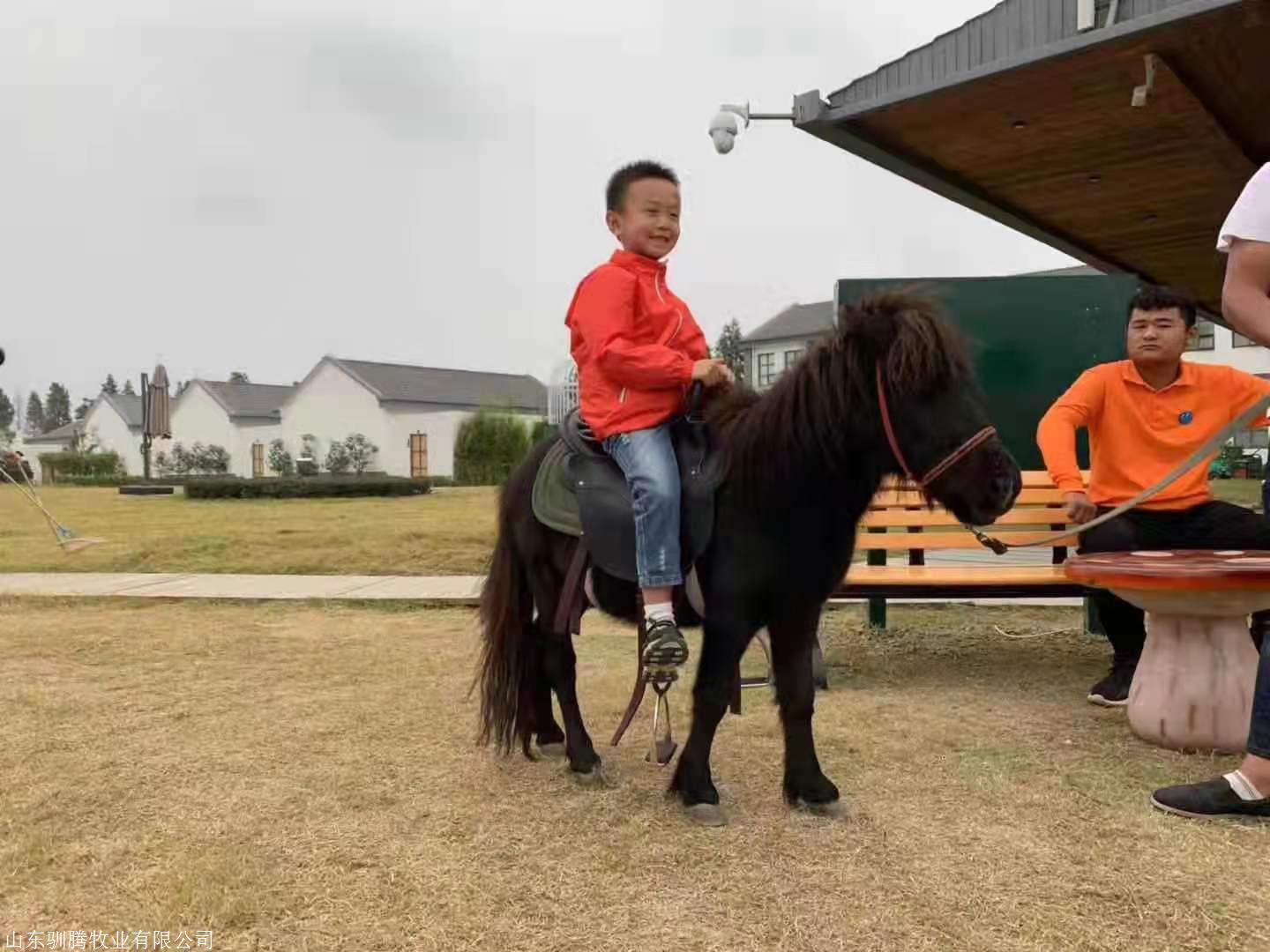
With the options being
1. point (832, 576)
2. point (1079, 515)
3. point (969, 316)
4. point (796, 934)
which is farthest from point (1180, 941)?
point (969, 316)

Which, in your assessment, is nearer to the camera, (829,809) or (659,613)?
(659,613)

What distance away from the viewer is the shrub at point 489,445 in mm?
30359

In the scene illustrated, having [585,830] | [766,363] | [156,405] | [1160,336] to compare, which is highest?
[766,363]

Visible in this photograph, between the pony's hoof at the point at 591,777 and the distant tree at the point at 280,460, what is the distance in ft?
144

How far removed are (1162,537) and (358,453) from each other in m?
42.5

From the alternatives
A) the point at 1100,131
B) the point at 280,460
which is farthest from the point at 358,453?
the point at 1100,131

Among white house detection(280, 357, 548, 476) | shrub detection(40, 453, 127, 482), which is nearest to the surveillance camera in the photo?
white house detection(280, 357, 548, 476)

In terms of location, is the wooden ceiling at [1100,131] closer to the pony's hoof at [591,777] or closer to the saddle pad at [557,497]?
the saddle pad at [557,497]

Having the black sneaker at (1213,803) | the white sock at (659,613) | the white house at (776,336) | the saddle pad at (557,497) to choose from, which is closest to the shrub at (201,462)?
the white house at (776,336)

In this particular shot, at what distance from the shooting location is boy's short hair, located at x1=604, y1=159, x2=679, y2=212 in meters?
2.93

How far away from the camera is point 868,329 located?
258 centimetres

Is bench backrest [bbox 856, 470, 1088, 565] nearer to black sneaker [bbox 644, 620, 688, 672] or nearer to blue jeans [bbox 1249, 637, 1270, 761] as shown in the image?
blue jeans [bbox 1249, 637, 1270, 761]

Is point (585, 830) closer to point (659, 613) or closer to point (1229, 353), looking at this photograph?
point (659, 613)

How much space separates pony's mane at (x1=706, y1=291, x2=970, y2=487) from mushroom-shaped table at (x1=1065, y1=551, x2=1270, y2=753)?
1.45m
